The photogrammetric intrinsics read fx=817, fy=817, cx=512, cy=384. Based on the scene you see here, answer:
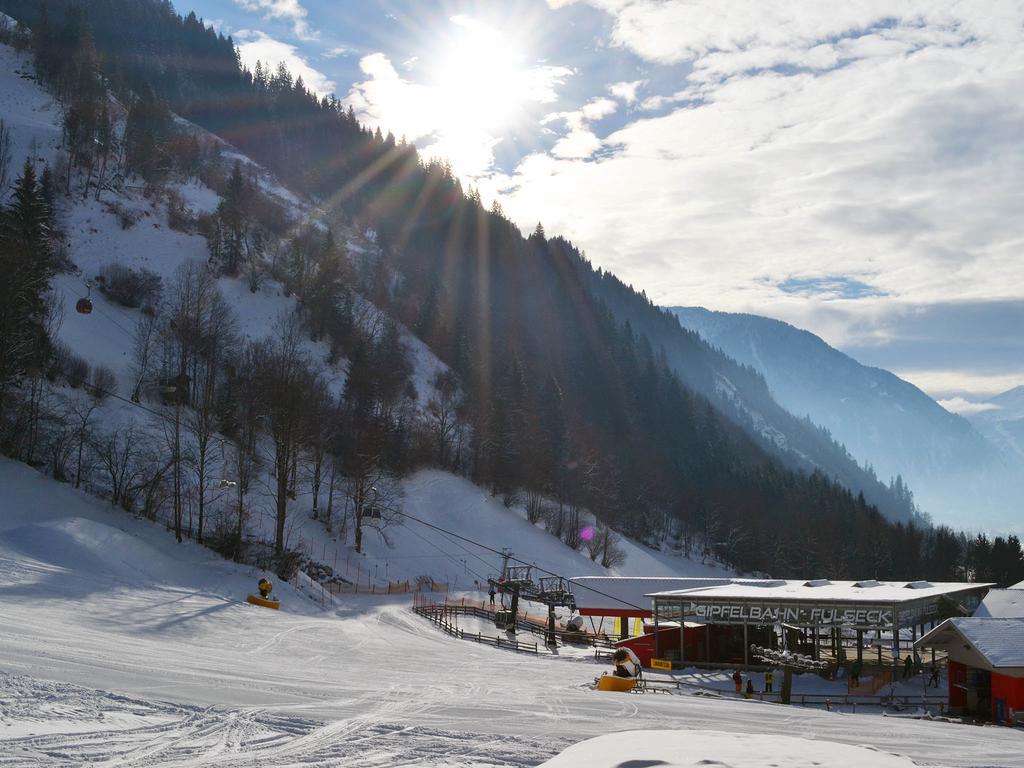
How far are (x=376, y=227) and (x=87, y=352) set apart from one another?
69167 millimetres

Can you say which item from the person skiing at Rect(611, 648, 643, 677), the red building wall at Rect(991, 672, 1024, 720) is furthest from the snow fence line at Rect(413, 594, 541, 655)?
the red building wall at Rect(991, 672, 1024, 720)

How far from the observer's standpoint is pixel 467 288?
442ft

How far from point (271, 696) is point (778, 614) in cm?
2504

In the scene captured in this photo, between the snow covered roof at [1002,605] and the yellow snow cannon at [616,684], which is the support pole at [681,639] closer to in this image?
the snow covered roof at [1002,605]

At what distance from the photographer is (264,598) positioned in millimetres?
36219

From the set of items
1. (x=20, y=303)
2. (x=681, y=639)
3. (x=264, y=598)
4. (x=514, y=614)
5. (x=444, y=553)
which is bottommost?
(x=681, y=639)

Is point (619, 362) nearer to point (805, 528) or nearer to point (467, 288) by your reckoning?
point (467, 288)

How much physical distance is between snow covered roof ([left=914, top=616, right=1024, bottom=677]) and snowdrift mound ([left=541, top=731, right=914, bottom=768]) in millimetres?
23554

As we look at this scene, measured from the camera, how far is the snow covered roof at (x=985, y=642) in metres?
25.8

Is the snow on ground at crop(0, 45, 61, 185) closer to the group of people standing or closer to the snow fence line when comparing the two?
the snow fence line

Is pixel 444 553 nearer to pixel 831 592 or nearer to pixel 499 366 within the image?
pixel 831 592

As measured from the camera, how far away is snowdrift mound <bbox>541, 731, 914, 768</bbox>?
6031 mm

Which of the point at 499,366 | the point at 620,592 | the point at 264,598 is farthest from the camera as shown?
the point at 499,366

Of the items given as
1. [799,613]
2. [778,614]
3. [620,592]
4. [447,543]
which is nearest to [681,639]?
[778,614]
